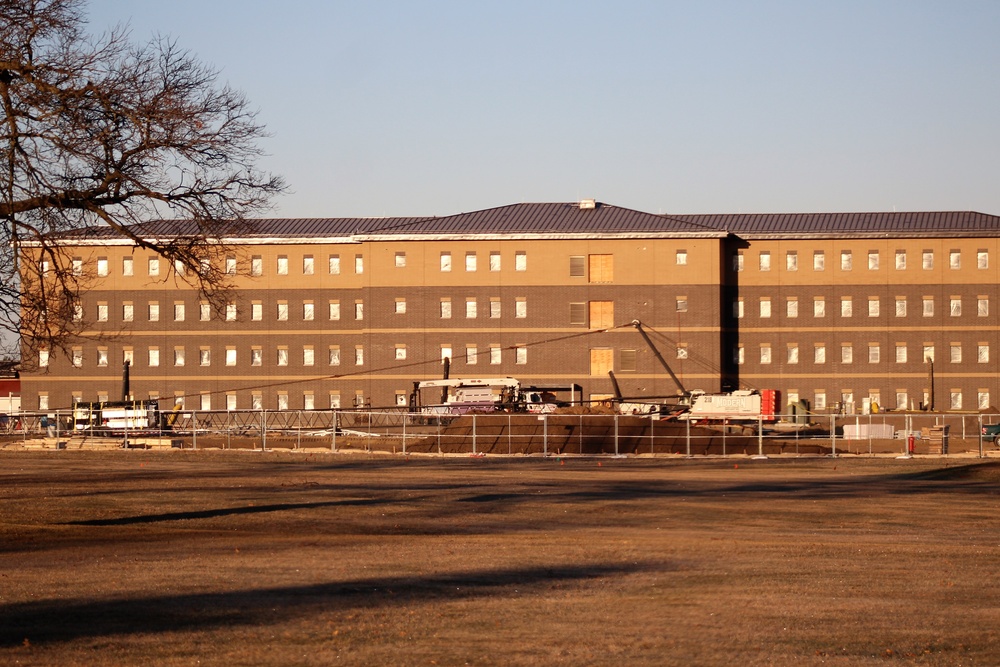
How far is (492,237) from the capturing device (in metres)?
86.1

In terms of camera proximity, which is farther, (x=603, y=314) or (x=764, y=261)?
(x=764, y=261)

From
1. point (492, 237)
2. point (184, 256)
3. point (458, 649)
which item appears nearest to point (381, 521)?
point (184, 256)

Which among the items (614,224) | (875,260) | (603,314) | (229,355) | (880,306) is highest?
(614,224)

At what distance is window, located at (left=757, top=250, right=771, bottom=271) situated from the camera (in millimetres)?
87375

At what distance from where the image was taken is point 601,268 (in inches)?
3354

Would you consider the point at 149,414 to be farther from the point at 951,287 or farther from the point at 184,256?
the point at 951,287

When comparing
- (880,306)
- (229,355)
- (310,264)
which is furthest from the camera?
(310,264)

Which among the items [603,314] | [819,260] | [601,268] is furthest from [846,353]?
[601,268]

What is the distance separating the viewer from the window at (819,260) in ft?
284

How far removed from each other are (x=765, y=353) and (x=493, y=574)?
242 feet

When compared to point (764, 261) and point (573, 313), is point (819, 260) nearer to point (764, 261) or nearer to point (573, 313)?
point (764, 261)

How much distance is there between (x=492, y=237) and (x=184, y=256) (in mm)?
63916

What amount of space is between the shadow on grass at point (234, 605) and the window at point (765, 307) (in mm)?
73162

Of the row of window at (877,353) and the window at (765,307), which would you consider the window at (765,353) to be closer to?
the row of window at (877,353)
